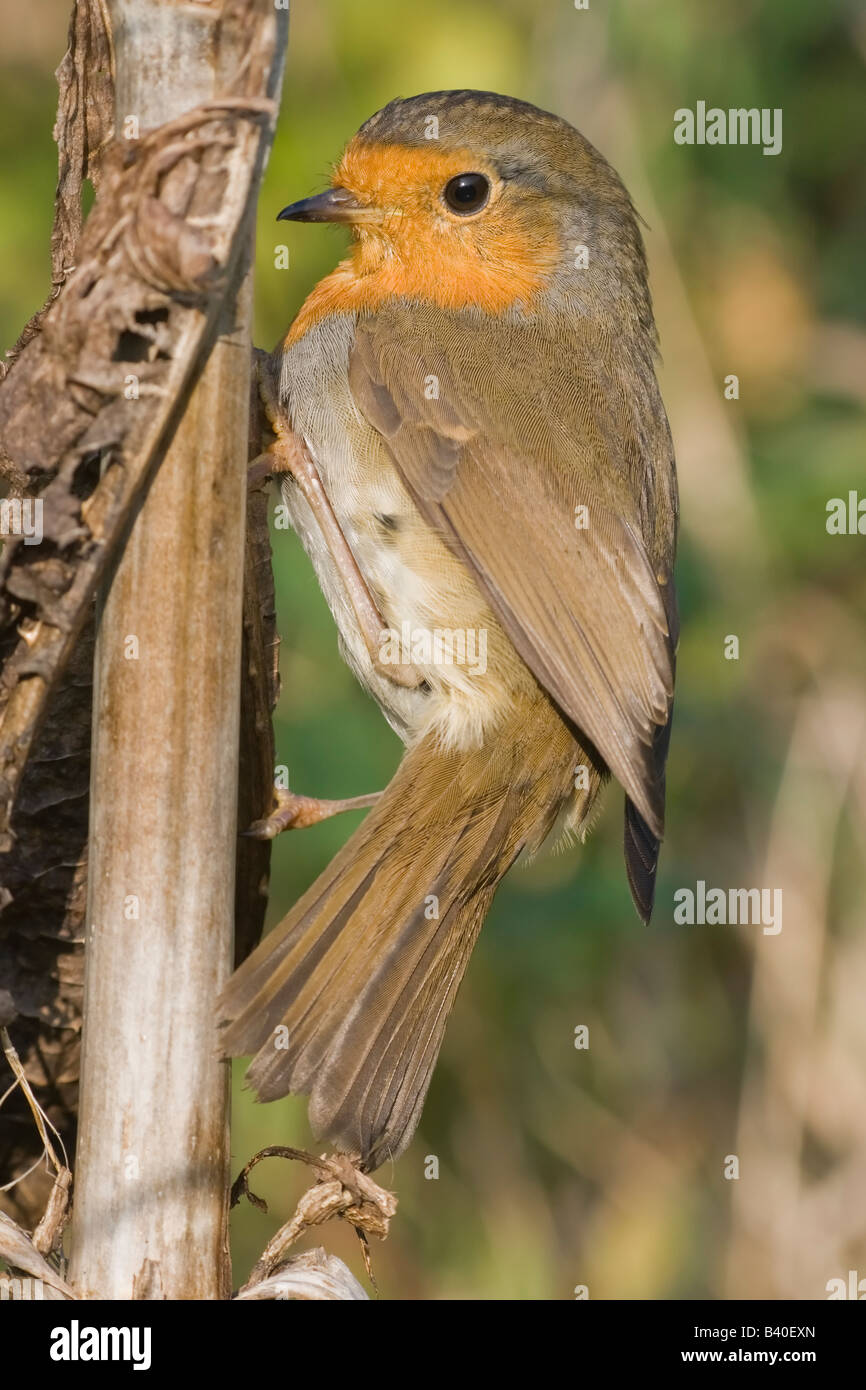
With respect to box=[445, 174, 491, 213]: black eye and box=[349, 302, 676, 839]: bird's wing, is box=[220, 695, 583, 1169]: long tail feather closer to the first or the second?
box=[349, 302, 676, 839]: bird's wing

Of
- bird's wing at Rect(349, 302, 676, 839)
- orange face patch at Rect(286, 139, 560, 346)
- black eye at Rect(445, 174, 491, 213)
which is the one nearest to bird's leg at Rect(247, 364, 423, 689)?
bird's wing at Rect(349, 302, 676, 839)

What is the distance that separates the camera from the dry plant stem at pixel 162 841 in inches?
77.1

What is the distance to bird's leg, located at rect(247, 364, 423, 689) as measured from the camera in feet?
9.98

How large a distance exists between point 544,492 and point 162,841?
1.35 meters

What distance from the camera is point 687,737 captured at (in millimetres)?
4570

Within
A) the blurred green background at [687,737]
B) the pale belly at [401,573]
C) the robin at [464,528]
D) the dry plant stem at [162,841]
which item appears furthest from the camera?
the blurred green background at [687,737]

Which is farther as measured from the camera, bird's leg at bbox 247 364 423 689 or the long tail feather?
bird's leg at bbox 247 364 423 689

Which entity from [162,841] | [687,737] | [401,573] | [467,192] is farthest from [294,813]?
[687,737]

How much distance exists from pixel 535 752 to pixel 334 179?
140 cm

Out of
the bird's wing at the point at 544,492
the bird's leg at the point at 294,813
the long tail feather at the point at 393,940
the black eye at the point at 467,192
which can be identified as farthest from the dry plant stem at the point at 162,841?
the black eye at the point at 467,192

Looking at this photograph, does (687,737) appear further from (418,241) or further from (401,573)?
(418,241)

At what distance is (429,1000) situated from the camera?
2615 millimetres

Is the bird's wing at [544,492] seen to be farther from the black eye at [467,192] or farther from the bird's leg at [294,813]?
the bird's leg at [294,813]

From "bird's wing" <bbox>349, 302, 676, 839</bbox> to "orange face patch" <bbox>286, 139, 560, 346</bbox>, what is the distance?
0.08 metres
